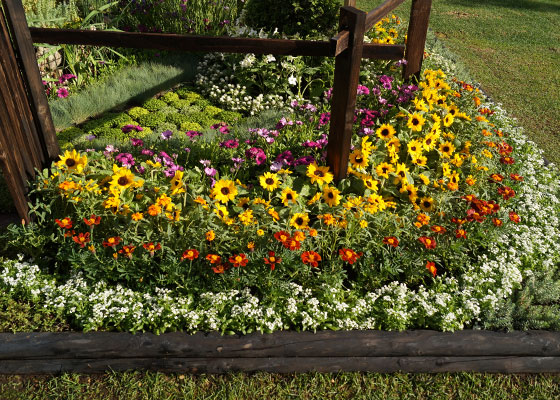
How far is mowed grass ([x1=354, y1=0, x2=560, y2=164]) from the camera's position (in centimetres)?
582

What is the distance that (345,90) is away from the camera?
2881mm

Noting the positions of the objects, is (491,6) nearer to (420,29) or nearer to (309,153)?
(420,29)

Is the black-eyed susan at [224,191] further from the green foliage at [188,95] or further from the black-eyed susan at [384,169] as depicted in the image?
the green foliage at [188,95]

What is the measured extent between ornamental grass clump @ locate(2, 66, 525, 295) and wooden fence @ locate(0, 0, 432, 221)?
14 centimetres

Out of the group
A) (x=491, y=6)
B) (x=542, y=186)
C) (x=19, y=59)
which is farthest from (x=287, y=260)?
(x=491, y=6)

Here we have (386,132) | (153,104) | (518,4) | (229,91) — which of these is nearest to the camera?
(386,132)

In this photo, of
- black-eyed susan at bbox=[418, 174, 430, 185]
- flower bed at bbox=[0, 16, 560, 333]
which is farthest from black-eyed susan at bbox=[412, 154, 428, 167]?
black-eyed susan at bbox=[418, 174, 430, 185]

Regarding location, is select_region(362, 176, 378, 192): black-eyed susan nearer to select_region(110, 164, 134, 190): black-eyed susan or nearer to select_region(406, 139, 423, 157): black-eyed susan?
select_region(406, 139, 423, 157): black-eyed susan

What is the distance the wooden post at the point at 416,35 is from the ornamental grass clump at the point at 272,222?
119cm

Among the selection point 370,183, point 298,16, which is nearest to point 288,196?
point 370,183

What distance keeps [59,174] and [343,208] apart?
1.72m

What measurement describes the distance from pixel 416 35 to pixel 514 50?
16.0 ft

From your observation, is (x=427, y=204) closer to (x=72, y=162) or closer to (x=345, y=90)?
(x=345, y=90)

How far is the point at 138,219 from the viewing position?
103 inches
